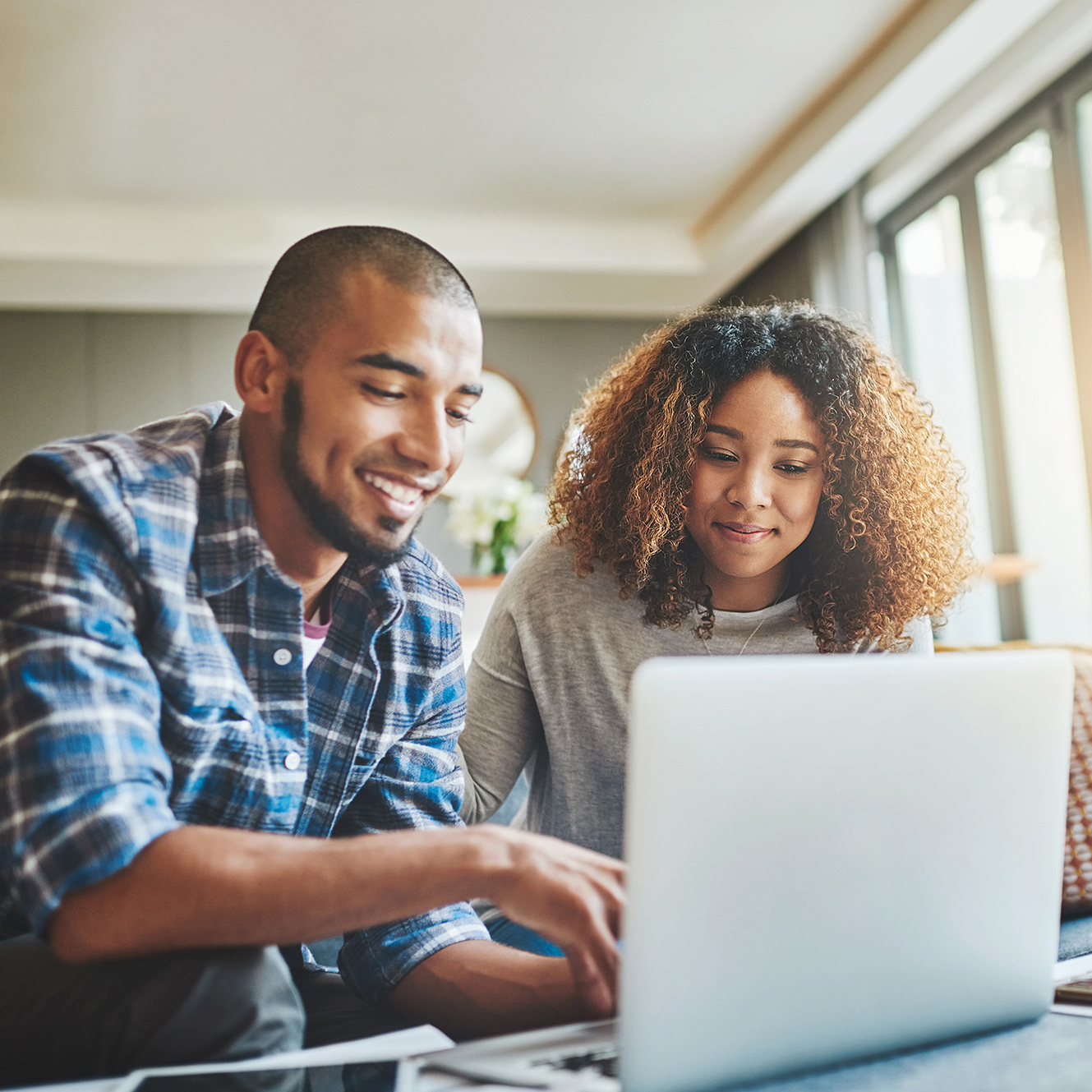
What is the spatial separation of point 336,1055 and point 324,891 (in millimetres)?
112

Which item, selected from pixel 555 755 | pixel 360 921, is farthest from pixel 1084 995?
pixel 555 755

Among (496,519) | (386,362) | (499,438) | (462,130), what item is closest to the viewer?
(386,362)

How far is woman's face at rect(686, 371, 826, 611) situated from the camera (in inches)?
50.5

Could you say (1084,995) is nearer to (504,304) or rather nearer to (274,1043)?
(274,1043)

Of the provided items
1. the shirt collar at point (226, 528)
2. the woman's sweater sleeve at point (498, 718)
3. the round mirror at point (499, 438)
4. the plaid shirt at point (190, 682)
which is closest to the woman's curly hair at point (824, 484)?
the woman's sweater sleeve at point (498, 718)

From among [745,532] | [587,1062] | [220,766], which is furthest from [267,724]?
[745,532]

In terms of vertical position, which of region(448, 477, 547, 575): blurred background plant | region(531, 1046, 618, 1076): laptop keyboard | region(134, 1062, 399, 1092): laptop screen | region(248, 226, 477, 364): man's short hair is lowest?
region(531, 1046, 618, 1076): laptop keyboard

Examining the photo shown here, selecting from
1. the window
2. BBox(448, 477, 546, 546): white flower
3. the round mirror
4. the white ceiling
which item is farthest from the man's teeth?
the round mirror

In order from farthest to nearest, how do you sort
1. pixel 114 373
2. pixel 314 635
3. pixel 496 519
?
pixel 114 373
pixel 496 519
pixel 314 635

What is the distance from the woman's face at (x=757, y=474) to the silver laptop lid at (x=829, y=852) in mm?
629

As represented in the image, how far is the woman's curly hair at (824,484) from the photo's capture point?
131cm

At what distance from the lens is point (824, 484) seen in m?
1.34

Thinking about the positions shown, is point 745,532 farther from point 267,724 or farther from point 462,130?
point 462,130

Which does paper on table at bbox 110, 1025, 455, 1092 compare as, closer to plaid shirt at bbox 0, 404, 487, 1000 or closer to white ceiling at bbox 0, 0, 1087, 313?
plaid shirt at bbox 0, 404, 487, 1000
